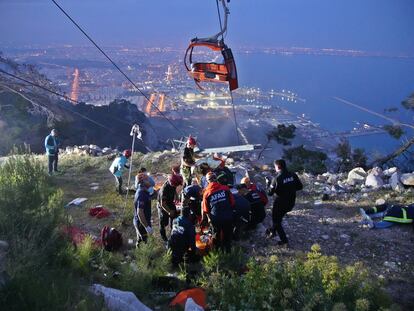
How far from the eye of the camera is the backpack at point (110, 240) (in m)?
8.48

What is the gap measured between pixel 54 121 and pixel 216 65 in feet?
93.8

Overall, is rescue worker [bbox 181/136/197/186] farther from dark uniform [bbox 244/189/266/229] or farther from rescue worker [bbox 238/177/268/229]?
dark uniform [bbox 244/189/266/229]

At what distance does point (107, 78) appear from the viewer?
296ft

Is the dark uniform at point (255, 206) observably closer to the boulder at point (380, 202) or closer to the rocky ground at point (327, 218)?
the rocky ground at point (327, 218)

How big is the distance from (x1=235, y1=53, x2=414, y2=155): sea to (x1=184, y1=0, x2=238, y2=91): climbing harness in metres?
59.4

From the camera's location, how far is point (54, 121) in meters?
34.8

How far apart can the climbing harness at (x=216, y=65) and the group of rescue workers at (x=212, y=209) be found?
2.86 metres

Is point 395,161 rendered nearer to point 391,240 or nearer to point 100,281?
point 391,240

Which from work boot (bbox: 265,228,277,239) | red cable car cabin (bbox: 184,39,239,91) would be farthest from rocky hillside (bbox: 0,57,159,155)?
work boot (bbox: 265,228,277,239)

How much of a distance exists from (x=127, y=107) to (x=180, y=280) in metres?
44.9

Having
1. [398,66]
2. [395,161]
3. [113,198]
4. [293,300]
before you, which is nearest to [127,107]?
[395,161]

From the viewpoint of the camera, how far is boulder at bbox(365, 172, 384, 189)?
12.9m

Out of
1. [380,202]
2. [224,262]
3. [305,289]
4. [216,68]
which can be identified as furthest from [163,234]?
[380,202]

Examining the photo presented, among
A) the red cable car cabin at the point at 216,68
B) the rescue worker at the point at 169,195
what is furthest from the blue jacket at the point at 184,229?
the red cable car cabin at the point at 216,68
